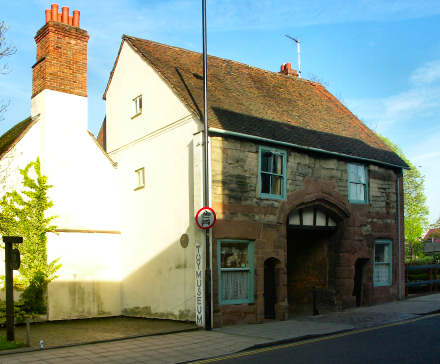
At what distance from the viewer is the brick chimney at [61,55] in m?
17.2

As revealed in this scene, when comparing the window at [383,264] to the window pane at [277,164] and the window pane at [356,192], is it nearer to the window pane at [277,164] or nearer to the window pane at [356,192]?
the window pane at [356,192]

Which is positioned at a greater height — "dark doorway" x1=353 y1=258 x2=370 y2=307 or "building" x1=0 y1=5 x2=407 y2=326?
"building" x1=0 y1=5 x2=407 y2=326

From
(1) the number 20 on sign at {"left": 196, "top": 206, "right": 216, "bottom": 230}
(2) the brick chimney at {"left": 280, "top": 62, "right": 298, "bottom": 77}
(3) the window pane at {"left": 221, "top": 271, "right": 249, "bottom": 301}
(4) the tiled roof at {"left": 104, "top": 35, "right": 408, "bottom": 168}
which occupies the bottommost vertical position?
(3) the window pane at {"left": 221, "top": 271, "right": 249, "bottom": 301}

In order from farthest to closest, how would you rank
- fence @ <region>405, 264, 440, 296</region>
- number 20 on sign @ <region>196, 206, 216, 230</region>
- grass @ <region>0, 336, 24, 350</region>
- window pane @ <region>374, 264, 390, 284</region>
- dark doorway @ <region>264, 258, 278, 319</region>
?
fence @ <region>405, 264, 440, 296</region> < window pane @ <region>374, 264, 390, 284</region> < dark doorway @ <region>264, 258, 278, 319</region> < number 20 on sign @ <region>196, 206, 216, 230</region> < grass @ <region>0, 336, 24, 350</region>

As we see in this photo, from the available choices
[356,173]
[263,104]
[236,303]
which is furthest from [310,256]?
[263,104]

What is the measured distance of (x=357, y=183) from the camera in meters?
18.6

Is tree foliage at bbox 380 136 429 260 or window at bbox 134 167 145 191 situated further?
tree foliage at bbox 380 136 429 260

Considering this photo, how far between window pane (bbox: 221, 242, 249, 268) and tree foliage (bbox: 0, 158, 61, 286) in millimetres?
5703

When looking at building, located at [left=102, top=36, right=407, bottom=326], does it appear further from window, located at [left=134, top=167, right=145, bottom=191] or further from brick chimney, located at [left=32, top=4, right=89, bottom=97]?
brick chimney, located at [left=32, top=4, right=89, bottom=97]

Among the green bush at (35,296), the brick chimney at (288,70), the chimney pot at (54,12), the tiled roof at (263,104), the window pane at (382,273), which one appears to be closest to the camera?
the green bush at (35,296)

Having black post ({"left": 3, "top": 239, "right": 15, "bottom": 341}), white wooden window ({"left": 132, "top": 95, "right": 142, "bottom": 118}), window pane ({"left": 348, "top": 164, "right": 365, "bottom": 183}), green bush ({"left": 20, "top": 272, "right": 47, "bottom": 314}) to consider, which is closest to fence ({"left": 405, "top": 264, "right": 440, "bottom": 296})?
window pane ({"left": 348, "top": 164, "right": 365, "bottom": 183})

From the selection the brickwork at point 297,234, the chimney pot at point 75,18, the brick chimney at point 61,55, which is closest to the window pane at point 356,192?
the brickwork at point 297,234

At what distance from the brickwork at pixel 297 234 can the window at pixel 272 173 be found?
0.63ft

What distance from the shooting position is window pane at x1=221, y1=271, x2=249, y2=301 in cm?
1450
